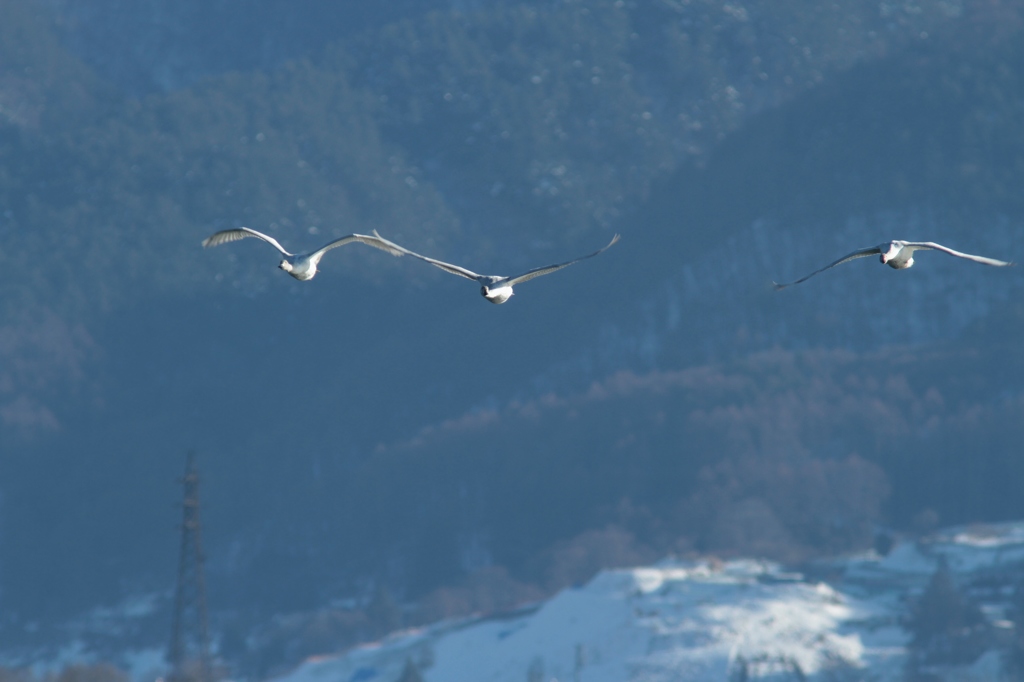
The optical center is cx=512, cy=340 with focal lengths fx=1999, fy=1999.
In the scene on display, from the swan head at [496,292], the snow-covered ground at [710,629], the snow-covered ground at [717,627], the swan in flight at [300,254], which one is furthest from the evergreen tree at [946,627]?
the swan in flight at [300,254]

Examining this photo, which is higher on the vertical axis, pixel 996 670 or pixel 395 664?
pixel 395 664

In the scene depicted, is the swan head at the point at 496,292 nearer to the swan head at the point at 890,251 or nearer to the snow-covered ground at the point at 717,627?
the swan head at the point at 890,251

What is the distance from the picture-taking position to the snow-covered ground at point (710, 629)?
141 m

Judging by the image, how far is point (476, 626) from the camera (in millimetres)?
167875

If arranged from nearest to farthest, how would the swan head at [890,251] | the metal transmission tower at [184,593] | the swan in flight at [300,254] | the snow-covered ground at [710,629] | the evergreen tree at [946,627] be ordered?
1. the swan in flight at [300,254]
2. the swan head at [890,251]
3. the metal transmission tower at [184,593]
4. the snow-covered ground at [710,629]
5. the evergreen tree at [946,627]

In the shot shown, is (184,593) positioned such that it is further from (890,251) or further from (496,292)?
(890,251)

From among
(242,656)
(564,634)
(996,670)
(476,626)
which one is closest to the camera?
(996,670)

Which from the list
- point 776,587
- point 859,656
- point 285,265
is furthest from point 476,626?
point 285,265

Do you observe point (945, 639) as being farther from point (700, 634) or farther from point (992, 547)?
point (992, 547)

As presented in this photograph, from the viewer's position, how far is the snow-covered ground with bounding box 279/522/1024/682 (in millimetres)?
141375

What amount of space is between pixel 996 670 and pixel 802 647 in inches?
537

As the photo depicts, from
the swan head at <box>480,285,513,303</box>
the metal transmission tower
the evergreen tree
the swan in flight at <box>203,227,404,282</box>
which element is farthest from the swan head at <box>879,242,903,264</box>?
the evergreen tree

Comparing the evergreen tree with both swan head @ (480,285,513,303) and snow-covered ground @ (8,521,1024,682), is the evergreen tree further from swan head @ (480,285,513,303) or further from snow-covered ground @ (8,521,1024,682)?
swan head @ (480,285,513,303)

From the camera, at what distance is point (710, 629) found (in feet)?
474
